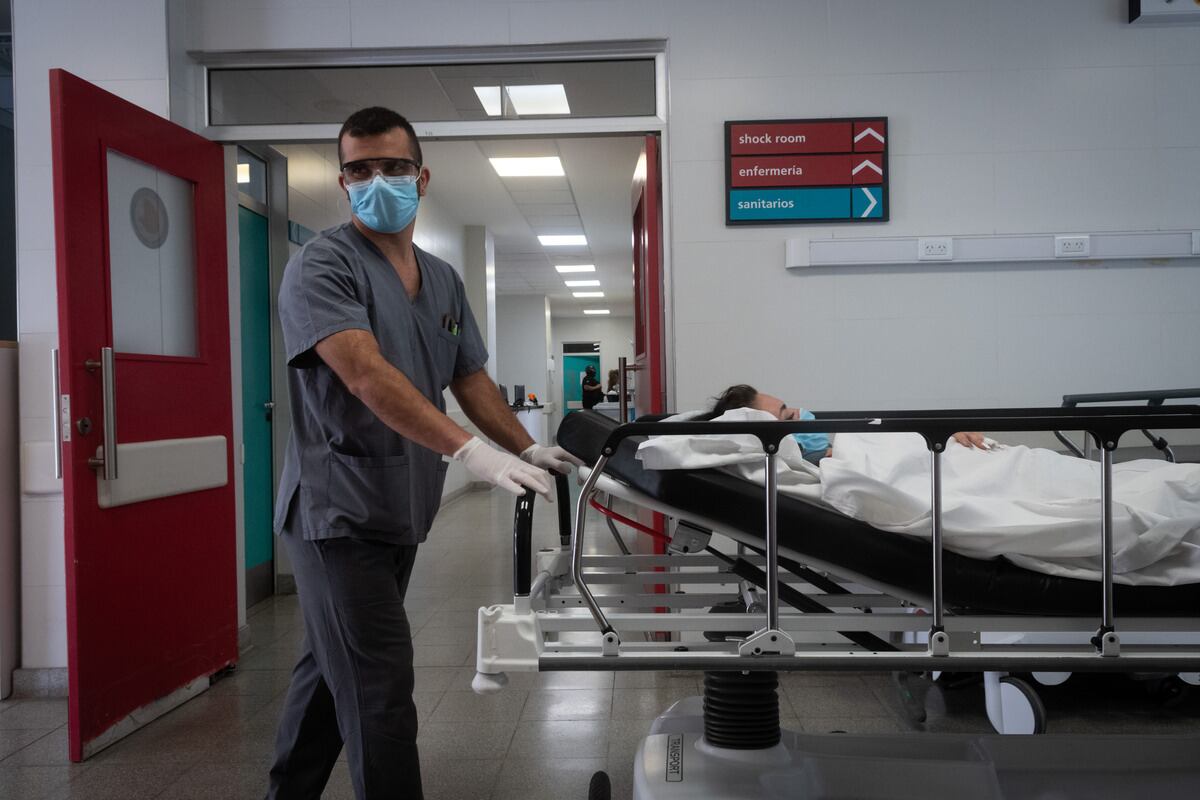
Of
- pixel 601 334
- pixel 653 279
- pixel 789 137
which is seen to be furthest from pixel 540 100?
pixel 601 334

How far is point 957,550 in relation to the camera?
1615 mm

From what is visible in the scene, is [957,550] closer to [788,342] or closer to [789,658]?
[789,658]

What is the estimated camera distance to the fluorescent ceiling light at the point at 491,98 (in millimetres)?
3465

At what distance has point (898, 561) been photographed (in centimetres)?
161

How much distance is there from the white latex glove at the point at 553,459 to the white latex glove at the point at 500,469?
0.27m

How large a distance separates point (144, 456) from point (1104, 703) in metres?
3.21

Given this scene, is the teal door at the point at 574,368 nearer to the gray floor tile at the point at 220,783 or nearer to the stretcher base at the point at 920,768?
the gray floor tile at the point at 220,783

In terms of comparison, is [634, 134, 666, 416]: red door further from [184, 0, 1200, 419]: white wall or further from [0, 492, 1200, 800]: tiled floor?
[0, 492, 1200, 800]: tiled floor

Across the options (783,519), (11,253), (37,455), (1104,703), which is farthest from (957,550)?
(11,253)

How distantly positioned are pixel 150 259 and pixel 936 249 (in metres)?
2.81

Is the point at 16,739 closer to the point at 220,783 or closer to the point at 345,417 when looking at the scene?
the point at 220,783

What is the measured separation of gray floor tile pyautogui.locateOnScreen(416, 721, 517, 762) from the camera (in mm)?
2658

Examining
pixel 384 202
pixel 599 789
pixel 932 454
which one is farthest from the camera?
pixel 599 789

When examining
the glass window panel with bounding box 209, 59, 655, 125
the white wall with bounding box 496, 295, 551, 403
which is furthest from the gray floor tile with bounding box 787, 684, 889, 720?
the white wall with bounding box 496, 295, 551, 403
